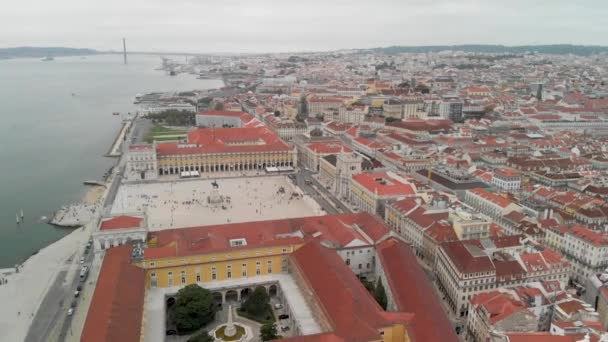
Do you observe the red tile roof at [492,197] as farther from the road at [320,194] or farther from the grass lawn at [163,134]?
the grass lawn at [163,134]

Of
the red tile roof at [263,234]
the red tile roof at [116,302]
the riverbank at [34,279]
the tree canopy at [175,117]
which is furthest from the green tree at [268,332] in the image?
the tree canopy at [175,117]

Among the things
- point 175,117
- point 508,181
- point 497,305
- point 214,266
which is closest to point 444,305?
point 497,305

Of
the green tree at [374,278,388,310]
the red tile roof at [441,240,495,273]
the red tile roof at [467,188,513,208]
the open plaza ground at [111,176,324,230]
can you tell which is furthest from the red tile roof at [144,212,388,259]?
the red tile roof at [467,188,513,208]

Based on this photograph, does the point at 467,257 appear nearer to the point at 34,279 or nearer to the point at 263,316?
the point at 263,316

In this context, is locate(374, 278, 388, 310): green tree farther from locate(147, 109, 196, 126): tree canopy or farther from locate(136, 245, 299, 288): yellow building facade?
locate(147, 109, 196, 126): tree canopy

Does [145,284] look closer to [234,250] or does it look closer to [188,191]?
[234,250]

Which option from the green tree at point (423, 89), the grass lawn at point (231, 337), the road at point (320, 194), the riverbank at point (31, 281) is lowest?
the riverbank at point (31, 281)
